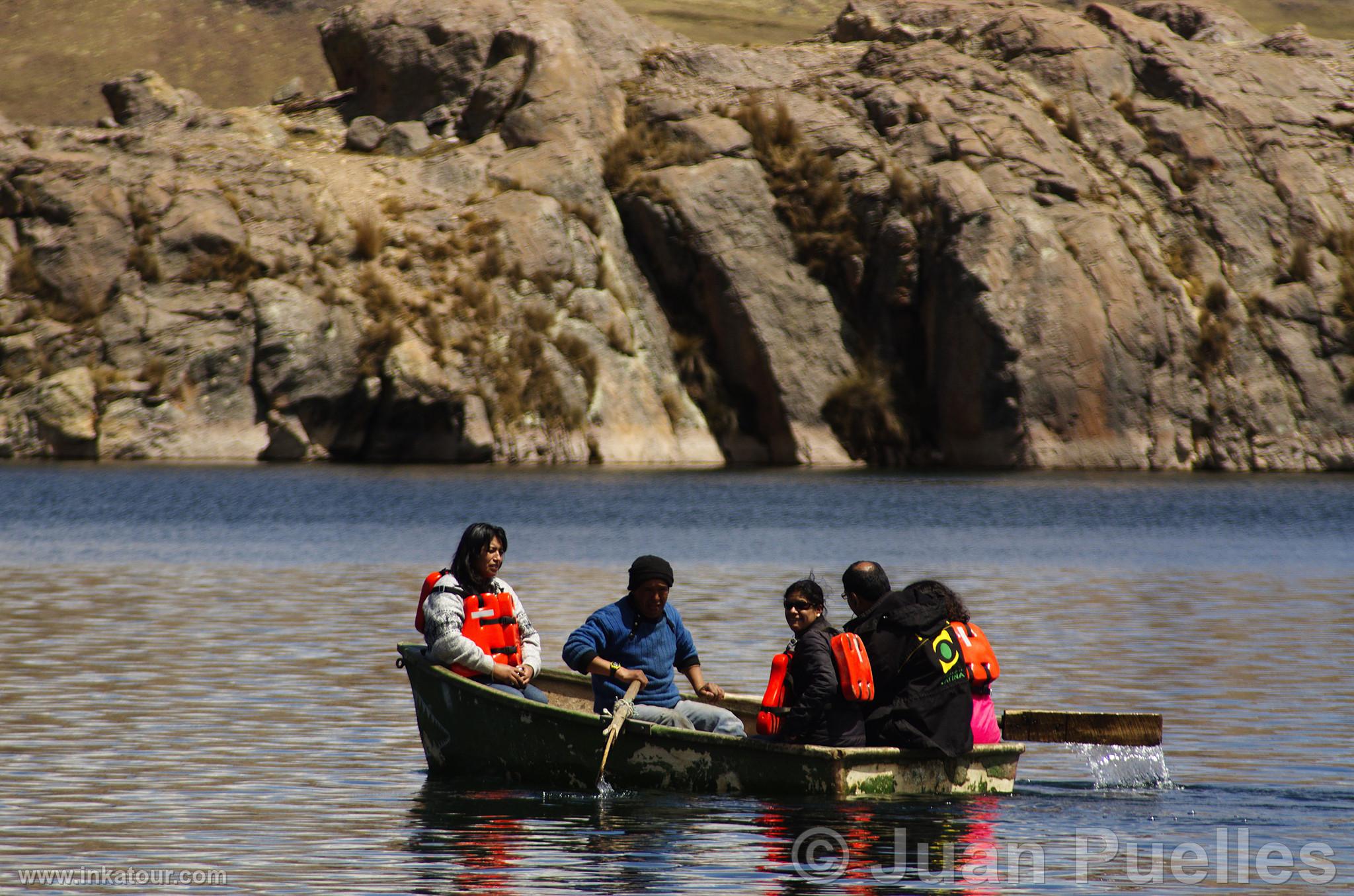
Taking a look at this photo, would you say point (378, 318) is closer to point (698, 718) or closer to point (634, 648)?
point (698, 718)

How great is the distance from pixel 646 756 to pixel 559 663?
8.19 m

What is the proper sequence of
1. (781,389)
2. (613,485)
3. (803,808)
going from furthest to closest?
(781,389), (613,485), (803,808)

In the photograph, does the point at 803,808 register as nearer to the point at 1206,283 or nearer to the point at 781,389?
the point at 781,389

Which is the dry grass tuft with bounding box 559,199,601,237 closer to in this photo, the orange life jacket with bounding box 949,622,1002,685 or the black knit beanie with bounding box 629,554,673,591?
the black knit beanie with bounding box 629,554,673,591

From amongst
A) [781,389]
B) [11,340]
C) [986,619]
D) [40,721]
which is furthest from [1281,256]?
[40,721]

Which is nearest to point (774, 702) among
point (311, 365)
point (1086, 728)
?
point (1086, 728)

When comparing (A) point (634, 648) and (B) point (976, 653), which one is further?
(A) point (634, 648)

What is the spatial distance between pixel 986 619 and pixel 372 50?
83.1 m

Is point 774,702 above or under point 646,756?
above

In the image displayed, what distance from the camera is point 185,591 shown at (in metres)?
35.1

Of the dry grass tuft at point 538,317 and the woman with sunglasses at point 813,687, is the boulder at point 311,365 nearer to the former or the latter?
the dry grass tuft at point 538,317

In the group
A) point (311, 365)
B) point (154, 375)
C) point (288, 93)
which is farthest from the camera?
point (288, 93)

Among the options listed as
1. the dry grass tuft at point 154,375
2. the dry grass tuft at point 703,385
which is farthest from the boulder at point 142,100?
the dry grass tuft at point 703,385

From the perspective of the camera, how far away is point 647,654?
1680 centimetres
